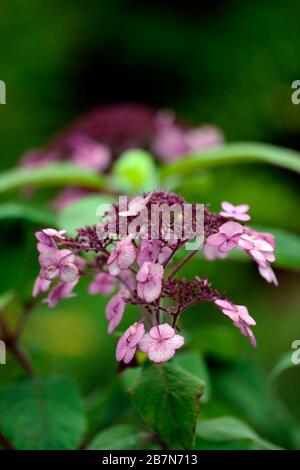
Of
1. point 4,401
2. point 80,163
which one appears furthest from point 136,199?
point 80,163

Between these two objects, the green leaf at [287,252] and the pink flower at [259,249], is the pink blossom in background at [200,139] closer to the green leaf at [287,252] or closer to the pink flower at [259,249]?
the green leaf at [287,252]

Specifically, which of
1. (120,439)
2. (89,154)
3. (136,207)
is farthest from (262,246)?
(89,154)

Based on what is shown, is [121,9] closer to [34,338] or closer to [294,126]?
[294,126]

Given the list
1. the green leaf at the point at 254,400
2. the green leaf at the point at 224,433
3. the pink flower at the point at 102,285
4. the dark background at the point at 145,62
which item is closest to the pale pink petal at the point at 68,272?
the pink flower at the point at 102,285

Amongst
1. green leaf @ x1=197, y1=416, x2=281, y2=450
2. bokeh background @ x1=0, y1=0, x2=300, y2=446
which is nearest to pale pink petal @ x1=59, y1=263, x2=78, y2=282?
green leaf @ x1=197, y1=416, x2=281, y2=450

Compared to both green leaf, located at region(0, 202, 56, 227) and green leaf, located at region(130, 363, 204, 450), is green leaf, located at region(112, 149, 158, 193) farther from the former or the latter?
green leaf, located at region(130, 363, 204, 450)
